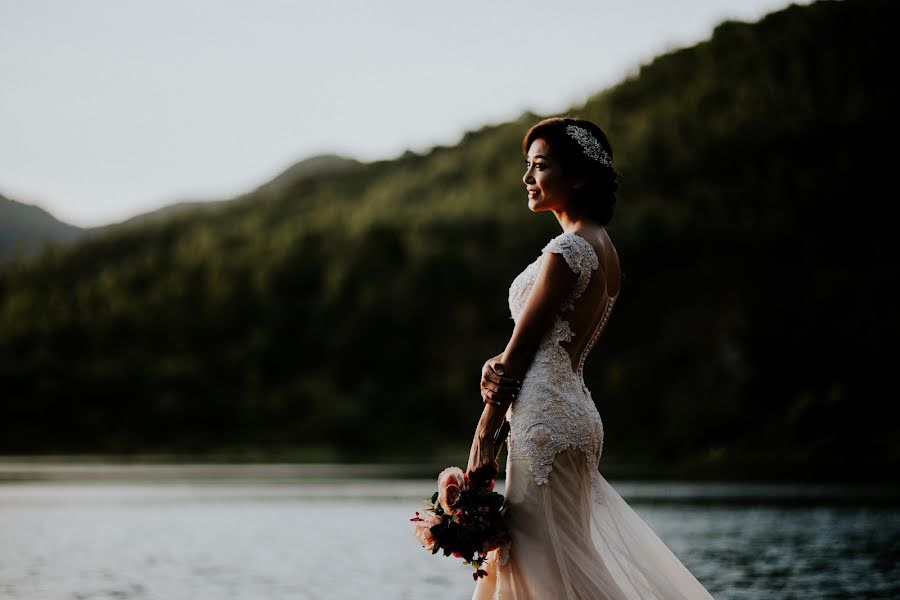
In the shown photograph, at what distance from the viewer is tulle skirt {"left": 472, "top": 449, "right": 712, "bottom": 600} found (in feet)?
15.1

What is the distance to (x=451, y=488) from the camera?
4668 millimetres

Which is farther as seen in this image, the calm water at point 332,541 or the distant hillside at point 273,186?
the distant hillside at point 273,186

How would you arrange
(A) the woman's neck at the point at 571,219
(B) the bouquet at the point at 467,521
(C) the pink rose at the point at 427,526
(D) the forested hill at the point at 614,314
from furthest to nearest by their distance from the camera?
(D) the forested hill at the point at 614,314 < (A) the woman's neck at the point at 571,219 < (C) the pink rose at the point at 427,526 < (B) the bouquet at the point at 467,521

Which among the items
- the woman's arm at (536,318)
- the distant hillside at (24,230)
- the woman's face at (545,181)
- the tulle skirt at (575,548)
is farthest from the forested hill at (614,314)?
the woman's arm at (536,318)

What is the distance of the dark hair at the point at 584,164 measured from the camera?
4758 mm

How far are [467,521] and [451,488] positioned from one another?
146 mm

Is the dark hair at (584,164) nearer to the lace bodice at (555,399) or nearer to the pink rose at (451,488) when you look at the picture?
the lace bodice at (555,399)

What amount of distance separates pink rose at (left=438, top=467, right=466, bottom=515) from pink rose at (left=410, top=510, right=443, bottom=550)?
0.05m

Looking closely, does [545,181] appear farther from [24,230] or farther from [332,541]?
[24,230]

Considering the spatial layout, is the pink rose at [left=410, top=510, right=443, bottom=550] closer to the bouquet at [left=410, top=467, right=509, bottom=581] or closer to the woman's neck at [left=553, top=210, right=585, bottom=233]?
the bouquet at [left=410, top=467, right=509, bottom=581]

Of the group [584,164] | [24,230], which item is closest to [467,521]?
[584,164]

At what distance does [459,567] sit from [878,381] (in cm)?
5071

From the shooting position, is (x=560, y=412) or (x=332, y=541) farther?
(x=332, y=541)

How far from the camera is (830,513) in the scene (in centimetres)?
2241
